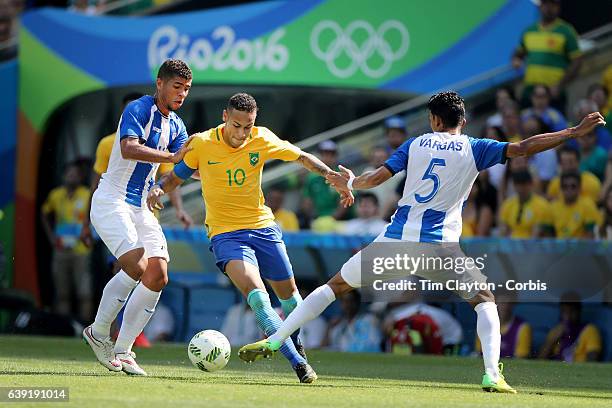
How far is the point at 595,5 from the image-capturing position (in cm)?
1667

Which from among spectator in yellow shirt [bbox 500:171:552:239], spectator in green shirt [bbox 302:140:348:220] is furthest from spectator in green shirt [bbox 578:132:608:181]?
spectator in green shirt [bbox 302:140:348:220]

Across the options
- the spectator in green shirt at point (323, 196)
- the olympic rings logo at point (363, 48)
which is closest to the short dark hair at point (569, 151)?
the olympic rings logo at point (363, 48)

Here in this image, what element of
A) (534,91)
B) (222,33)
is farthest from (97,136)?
(534,91)

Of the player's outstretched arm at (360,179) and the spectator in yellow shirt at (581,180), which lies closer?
the player's outstretched arm at (360,179)

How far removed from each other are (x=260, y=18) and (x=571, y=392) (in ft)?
29.9

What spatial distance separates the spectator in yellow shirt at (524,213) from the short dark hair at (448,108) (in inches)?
237

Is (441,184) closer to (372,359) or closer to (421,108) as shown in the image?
(372,359)

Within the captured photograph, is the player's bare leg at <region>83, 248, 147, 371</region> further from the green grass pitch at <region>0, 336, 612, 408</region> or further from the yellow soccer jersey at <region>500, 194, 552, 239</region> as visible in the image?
the yellow soccer jersey at <region>500, 194, 552, 239</region>

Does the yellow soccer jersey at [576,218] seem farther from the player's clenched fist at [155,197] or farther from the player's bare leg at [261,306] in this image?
the player's clenched fist at [155,197]

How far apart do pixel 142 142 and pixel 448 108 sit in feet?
8.07

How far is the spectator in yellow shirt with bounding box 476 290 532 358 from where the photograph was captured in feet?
46.1

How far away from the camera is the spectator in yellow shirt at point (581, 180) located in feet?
48.8

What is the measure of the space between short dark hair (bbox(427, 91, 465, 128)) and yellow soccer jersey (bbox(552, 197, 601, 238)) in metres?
5.99

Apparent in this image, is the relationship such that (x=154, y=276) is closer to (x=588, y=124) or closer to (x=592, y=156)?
(x=588, y=124)
